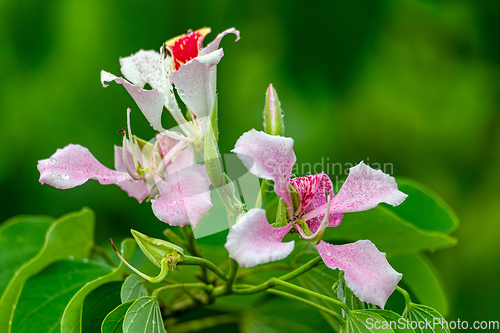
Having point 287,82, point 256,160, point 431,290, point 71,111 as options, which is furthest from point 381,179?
point 71,111

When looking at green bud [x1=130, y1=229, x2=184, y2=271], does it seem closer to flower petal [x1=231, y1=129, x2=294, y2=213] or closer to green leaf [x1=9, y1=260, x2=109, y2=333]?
flower petal [x1=231, y1=129, x2=294, y2=213]

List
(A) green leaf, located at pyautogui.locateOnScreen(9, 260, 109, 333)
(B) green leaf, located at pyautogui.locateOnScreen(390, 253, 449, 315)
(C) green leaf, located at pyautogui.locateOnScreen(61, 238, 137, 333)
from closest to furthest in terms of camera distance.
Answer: (C) green leaf, located at pyautogui.locateOnScreen(61, 238, 137, 333)
(A) green leaf, located at pyautogui.locateOnScreen(9, 260, 109, 333)
(B) green leaf, located at pyautogui.locateOnScreen(390, 253, 449, 315)

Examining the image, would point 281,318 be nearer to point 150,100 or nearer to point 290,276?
point 290,276

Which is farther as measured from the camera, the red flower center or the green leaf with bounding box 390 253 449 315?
the green leaf with bounding box 390 253 449 315

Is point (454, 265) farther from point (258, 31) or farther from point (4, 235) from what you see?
point (4, 235)

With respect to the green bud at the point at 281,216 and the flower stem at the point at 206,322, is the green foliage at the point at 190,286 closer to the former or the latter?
the flower stem at the point at 206,322

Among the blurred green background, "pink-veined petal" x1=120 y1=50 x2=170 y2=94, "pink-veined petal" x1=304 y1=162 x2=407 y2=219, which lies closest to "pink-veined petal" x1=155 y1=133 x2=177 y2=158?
"pink-veined petal" x1=120 y1=50 x2=170 y2=94

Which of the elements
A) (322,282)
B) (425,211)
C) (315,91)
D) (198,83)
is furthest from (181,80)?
(315,91)

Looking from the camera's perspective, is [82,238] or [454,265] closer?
[82,238]
